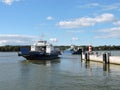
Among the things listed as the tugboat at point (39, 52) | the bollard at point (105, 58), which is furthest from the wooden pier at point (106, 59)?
the tugboat at point (39, 52)

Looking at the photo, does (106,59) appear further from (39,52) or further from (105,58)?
(39,52)

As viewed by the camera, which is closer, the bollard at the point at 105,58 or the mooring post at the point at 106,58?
the mooring post at the point at 106,58

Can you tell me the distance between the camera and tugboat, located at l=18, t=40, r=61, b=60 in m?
73.6

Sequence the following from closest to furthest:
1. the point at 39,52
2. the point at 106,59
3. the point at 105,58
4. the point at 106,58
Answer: the point at 106,59 < the point at 106,58 < the point at 105,58 < the point at 39,52

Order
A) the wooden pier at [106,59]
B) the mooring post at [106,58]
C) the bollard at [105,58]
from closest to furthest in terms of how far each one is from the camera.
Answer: the wooden pier at [106,59] < the mooring post at [106,58] < the bollard at [105,58]

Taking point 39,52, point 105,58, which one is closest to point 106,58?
point 105,58

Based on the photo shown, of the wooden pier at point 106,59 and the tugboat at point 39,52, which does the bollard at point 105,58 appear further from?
the tugboat at point 39,52

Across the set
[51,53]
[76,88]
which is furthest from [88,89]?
[51,53]

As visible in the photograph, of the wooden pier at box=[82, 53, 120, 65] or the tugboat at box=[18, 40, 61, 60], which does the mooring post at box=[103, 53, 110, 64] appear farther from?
the tugboat at box=[18, 40, 61, 60]

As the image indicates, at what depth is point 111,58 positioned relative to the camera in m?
53.9

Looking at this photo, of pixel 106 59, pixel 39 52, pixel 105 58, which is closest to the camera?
pixel 106 59

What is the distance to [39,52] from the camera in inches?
2982

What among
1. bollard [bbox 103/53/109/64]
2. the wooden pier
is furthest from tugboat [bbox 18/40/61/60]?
bollard [bbox 103/53/109/64]

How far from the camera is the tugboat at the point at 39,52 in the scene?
7362cm
